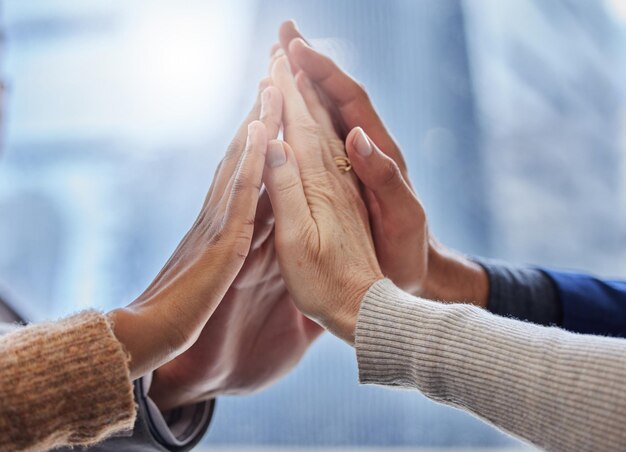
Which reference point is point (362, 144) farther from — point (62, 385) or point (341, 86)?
point (62, 385)

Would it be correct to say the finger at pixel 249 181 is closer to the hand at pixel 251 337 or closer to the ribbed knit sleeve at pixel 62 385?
the hand at pixel 251 337

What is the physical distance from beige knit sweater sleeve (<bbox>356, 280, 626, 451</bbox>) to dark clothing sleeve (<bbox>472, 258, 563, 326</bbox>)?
307 millimetres

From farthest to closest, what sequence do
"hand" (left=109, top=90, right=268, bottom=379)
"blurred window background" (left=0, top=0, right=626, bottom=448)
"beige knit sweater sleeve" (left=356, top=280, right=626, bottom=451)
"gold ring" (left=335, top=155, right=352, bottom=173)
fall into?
"blurred window background" (left=0, top=0, right=626, bottom=448)
"gold ring" (left=335, top=155, right=352, bottom=173)
"hand" (left=109, top=90, right=268, bottom=379)
"beige knit sweater sleeve" (left=356, top=280, right=626, bottom=451)

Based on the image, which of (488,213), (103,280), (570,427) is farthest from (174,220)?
(570,427)

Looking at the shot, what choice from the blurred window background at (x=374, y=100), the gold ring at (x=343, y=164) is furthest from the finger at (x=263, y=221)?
the blurred window background at (x=374, y=100)

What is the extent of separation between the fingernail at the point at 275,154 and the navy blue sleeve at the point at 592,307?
458mm

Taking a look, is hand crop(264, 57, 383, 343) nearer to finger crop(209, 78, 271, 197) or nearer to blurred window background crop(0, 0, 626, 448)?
finger crop(209, 78, 271, 197)

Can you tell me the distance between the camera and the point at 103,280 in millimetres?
1573

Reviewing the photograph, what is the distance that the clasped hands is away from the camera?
633mm

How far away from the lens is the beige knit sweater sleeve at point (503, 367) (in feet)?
1.48

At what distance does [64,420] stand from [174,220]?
109 centimetres

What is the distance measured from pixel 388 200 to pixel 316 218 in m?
0.11

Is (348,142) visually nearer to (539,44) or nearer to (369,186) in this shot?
(369,186)

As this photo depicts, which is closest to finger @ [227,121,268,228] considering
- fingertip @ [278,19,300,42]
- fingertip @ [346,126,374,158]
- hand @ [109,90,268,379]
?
hand @ [109,90,268,379]
